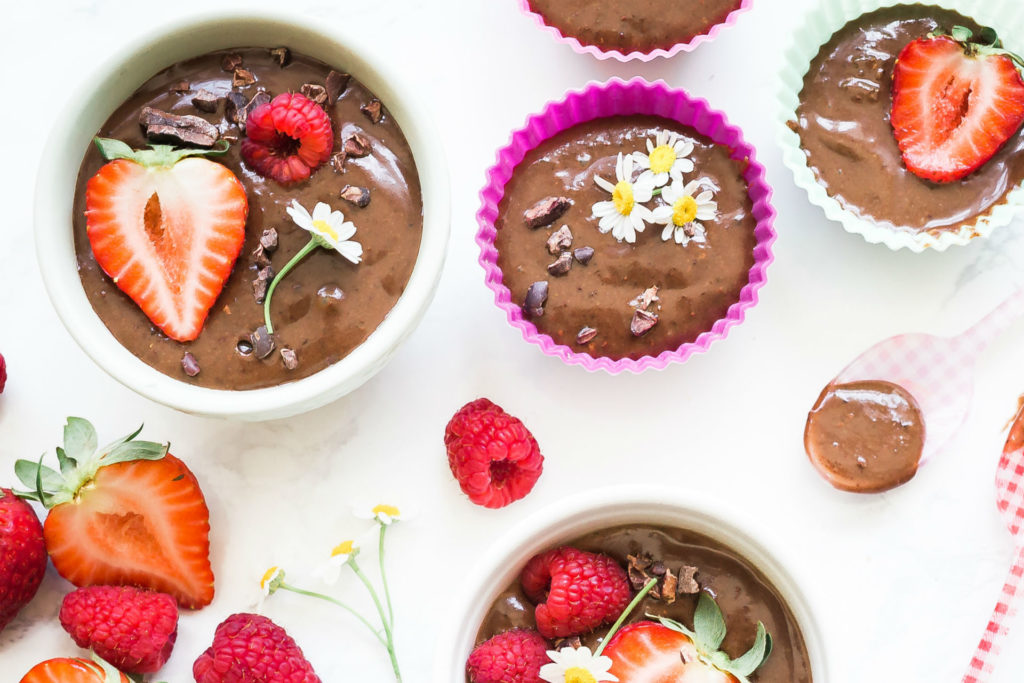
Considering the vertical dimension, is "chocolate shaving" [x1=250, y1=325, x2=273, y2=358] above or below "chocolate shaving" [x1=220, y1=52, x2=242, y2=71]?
below

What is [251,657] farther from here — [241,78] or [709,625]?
[241,78]

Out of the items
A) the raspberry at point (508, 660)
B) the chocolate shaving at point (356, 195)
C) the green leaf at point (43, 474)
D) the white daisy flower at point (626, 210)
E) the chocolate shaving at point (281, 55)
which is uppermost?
the white daisy flower at point (626, 210)

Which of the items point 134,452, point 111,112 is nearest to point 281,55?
point 111,112

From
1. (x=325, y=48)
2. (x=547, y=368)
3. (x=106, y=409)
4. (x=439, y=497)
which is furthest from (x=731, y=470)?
(x=106, y=409)

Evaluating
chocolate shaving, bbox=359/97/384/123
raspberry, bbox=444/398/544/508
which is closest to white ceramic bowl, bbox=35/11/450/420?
chocolate shaving, bbox=359/97/384/123

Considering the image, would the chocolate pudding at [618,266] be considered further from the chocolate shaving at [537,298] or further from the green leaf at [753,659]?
the green leaf at [753,659]

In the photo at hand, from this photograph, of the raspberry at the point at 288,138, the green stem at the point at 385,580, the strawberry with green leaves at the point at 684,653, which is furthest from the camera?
the green stem at the point at 385,580

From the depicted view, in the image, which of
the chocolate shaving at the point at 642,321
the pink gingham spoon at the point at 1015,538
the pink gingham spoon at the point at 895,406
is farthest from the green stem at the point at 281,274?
the pink gingham spoon at the point at 1015,538

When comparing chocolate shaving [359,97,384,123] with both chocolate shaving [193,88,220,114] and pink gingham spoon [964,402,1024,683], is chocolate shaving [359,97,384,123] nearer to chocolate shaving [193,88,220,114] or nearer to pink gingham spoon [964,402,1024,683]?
chocolate shaving [193,88,220,114]
